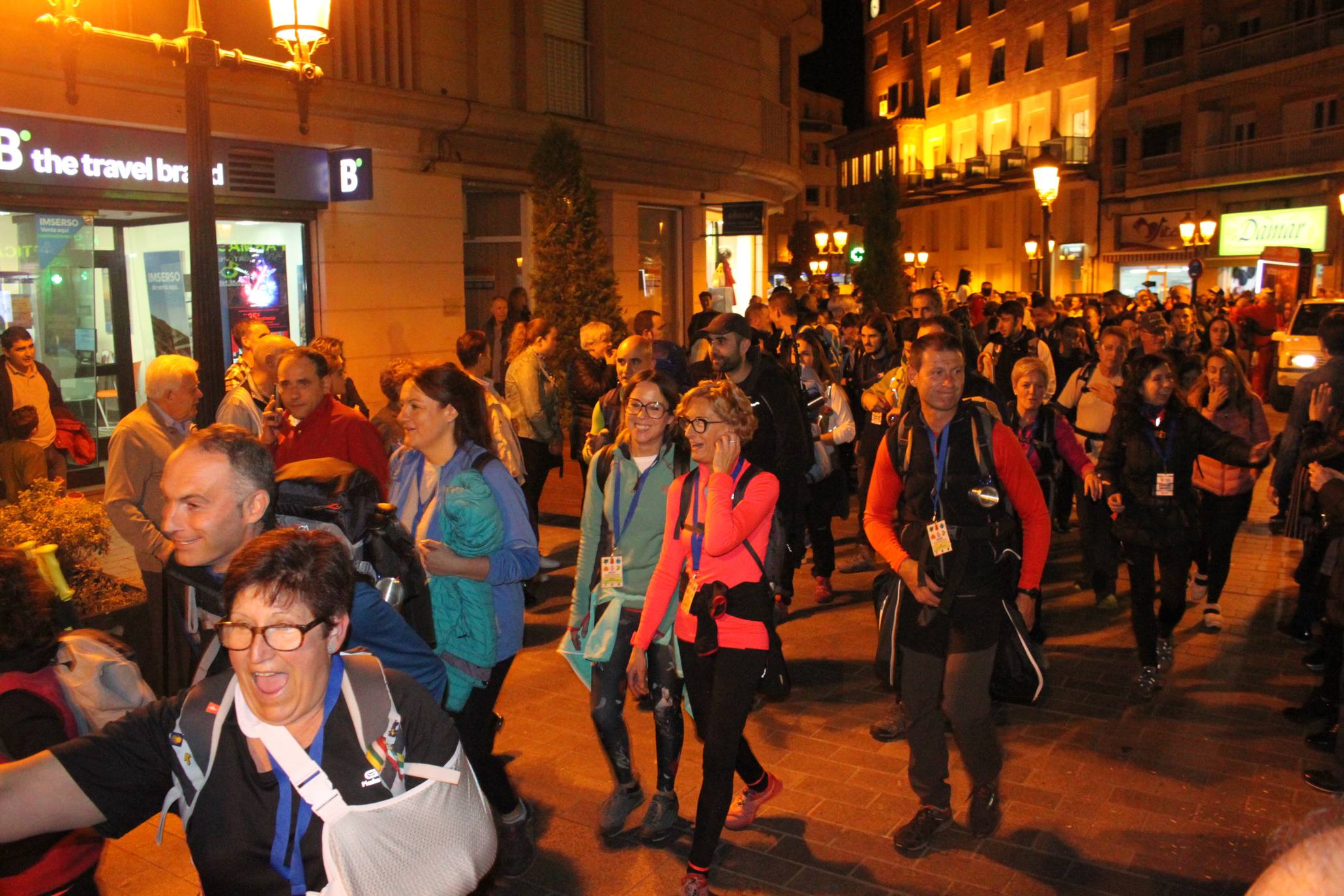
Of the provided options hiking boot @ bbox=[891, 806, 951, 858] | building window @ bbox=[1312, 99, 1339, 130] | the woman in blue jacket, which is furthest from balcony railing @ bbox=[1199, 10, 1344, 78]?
the woman in blue jacket

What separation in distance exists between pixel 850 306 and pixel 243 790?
47.7 feet

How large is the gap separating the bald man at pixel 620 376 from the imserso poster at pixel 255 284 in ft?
21.2

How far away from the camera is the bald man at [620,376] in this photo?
686 cm

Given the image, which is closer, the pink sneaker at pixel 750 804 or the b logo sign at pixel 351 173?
the pink sneaker at pixel 750 804

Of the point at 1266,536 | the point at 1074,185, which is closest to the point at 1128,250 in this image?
the point at 1074,185

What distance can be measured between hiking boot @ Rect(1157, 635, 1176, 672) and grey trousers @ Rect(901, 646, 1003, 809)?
239cm

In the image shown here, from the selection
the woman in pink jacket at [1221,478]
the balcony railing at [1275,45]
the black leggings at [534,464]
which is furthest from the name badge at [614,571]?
the balcony railing at [1275,45]

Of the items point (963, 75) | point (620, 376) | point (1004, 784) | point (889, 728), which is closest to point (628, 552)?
point (889, 728)

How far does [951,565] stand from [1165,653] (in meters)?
2.93

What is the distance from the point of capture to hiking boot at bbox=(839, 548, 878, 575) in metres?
9.20

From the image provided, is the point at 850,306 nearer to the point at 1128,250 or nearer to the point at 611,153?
the point at 611,153

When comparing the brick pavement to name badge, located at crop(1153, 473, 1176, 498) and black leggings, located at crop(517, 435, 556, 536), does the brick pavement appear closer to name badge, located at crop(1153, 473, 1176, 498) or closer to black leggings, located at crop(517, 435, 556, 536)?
name badge, located at crop(1153, 473, 1176, 498)

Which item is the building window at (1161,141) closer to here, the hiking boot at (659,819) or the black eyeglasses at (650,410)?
the black eyeglasses at (650,410)

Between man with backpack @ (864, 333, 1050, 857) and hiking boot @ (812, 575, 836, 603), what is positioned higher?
man with backpack @ (864, 333, 1050, 857)
